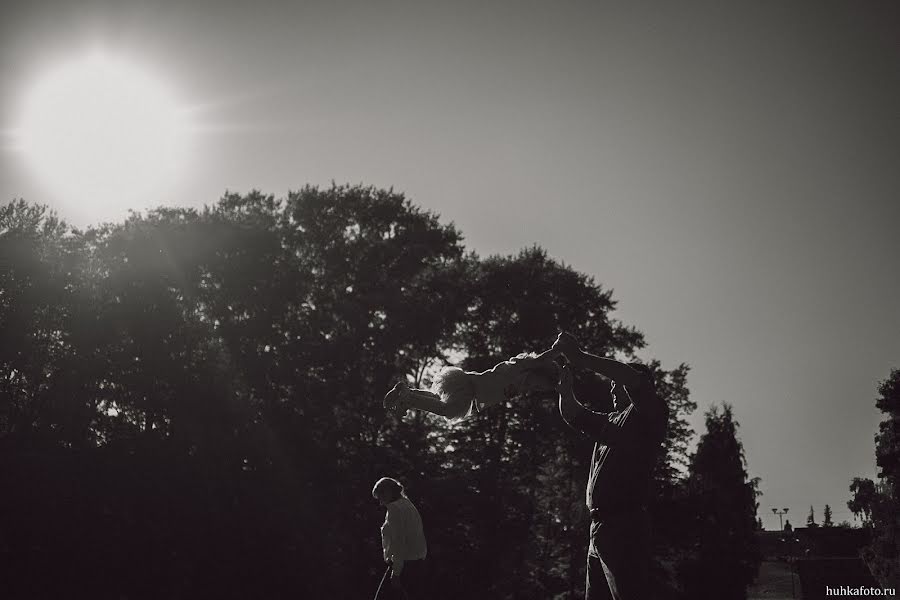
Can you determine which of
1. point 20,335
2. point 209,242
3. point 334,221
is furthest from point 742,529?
point 20,335

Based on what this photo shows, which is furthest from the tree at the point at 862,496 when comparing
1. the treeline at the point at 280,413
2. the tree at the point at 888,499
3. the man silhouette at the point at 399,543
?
the man silhouette at the point at 399,543

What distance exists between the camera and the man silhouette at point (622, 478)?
5.90m

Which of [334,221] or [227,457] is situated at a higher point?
[334,221]

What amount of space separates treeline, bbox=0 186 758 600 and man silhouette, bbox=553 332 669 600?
20.0 m

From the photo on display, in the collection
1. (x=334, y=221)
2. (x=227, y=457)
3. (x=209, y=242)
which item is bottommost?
(x=227, y=457)

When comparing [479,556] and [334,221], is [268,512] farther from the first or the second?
[334,221]

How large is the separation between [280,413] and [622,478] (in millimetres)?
27209

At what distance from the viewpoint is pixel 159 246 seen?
31.1 metres

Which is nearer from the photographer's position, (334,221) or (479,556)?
(479,556)

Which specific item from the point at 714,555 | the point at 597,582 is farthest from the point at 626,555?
the point at 714,555

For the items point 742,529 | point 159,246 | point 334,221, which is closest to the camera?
point 159,246

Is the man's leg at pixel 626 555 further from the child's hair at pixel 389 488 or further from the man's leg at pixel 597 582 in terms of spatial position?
the child's hair at pixel 389 488

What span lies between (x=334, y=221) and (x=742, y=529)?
4817cm

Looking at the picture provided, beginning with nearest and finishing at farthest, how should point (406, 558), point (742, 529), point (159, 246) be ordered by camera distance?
1. point (406, 558)
2. point (159, 246)
3. point (742, 529)
